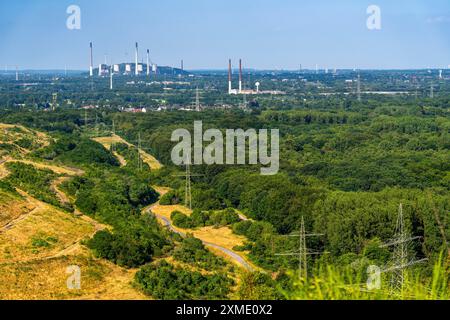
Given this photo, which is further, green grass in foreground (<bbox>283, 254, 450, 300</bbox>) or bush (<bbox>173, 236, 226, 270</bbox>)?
bush (<bbox>173, 236, 226, 270</bbox>)

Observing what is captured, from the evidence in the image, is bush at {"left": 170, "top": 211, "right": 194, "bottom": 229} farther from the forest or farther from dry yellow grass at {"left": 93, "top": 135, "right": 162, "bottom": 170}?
dry yellow grass at {"left": 93, "top": 135, "right": 162, "bottom": 170}

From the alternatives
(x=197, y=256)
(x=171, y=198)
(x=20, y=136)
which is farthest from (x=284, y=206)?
(x=20, y=136)

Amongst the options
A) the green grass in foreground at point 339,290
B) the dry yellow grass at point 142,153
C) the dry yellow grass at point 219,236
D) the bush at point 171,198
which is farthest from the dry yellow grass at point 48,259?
the dry yellow grass at point 142,153

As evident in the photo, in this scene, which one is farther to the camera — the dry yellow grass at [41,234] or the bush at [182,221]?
the bush at [182,221]

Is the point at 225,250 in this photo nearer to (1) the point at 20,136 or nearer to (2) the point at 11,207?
(2) the point at 11,207

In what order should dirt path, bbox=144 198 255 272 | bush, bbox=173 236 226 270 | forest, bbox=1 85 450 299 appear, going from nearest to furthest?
1. forest, bbox=1 85 450 299
2. bush, bbox=173 236 226 270
3. dirt path, bbox=144 198 255 272

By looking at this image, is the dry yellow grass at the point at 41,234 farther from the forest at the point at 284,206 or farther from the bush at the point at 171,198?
the bush at the point at 171,198

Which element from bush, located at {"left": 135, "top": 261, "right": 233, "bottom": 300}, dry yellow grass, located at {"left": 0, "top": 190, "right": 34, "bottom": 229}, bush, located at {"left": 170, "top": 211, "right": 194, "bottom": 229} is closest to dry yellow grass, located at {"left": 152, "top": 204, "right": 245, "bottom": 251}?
bush, located at {"left": 170, "top": 211, "right": 194, "bottom": 229}

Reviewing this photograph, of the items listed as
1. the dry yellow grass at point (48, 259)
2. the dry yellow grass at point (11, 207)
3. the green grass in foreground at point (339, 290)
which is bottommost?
the dry yellow grass at point (48, 259)

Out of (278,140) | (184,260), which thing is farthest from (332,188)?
(278,140)

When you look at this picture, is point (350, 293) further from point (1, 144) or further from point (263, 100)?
point (263, 100)
